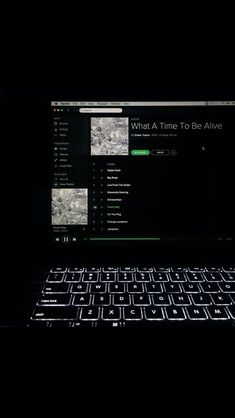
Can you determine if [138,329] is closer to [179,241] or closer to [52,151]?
[179,241]

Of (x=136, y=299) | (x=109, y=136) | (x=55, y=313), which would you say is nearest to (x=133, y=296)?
(x=136, y=299)

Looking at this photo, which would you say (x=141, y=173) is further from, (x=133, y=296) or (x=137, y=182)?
(x=133, y=296)

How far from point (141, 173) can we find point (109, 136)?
0.47ft

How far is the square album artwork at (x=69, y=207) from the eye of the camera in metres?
1.02

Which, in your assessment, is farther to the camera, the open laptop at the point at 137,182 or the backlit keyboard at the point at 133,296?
the open laptop at the point at 137,182

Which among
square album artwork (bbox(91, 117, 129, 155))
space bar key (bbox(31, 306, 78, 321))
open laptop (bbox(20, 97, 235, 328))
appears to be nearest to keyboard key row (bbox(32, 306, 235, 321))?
space bar key (bbox(31, 306, 78, 321))

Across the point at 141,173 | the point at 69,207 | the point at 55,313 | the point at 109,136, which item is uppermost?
the point at 109,136

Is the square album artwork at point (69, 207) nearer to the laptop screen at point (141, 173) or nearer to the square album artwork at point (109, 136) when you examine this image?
the laptop screen at point (141, 173)

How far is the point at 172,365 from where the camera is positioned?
0.55m

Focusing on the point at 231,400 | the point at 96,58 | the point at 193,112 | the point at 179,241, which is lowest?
the point at 231,400

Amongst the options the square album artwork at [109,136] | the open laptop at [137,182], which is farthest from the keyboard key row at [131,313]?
the square album artwork at [109,136]

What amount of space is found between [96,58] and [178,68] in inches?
8.1

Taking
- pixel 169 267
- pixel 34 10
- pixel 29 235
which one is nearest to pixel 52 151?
pixel 29 235

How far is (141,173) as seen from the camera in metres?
1.03
